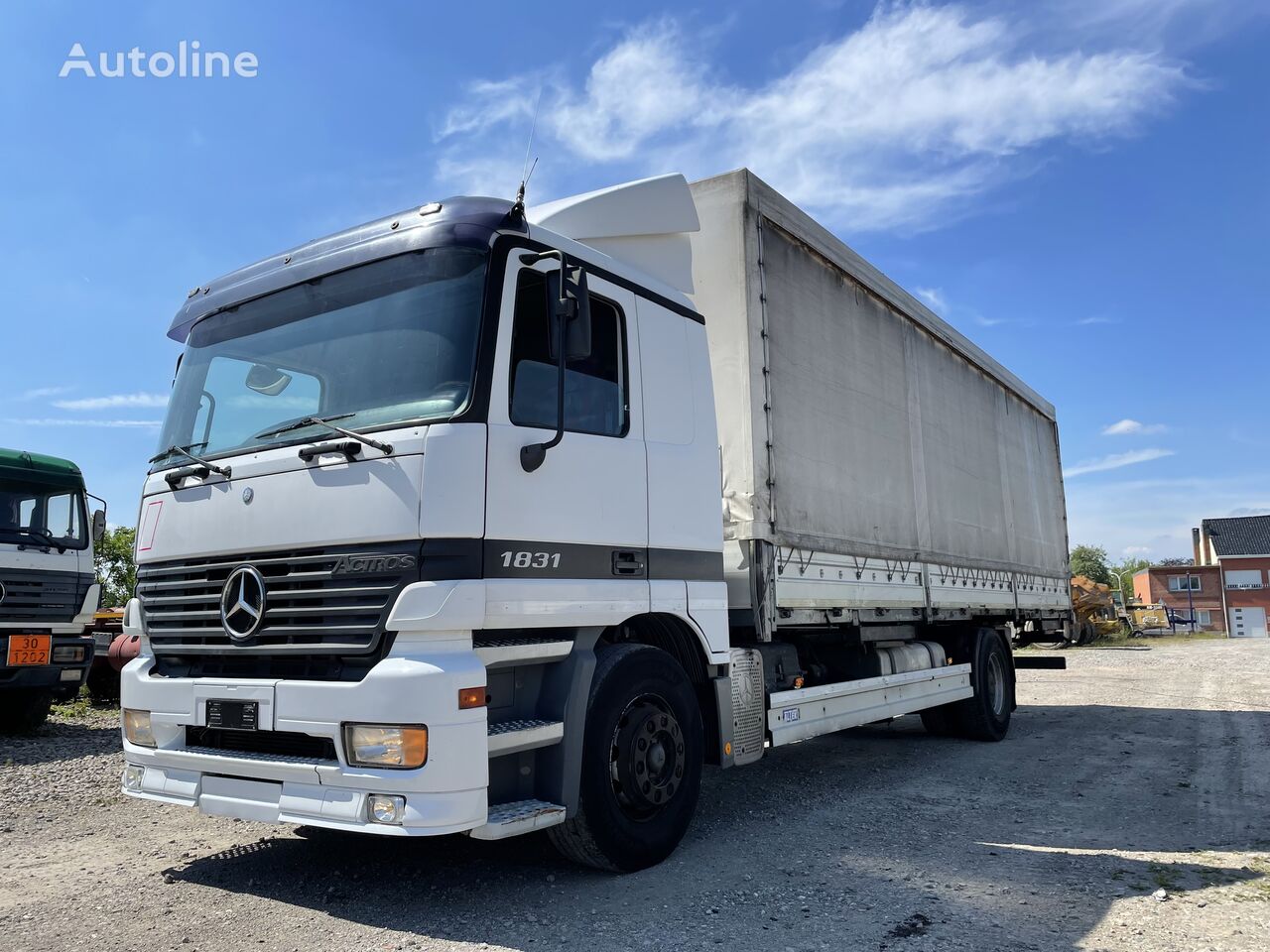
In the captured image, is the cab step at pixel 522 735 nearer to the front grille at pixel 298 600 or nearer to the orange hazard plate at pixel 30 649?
the front grille at pixel 298 600

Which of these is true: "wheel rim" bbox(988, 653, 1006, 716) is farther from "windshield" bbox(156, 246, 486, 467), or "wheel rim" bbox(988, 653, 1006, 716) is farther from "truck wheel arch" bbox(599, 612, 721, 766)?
"windshield" bbox(156, 246, 486, 467)

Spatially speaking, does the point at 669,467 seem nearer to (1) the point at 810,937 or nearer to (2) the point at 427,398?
(2) the point at 427,398

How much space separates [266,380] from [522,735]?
2139 millimetres

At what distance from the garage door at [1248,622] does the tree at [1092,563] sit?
36552mm

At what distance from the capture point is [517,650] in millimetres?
4051

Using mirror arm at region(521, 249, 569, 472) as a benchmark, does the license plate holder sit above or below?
below

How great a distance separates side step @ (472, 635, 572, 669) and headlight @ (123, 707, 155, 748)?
5.87 ft

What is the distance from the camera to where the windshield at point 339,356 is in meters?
4.07

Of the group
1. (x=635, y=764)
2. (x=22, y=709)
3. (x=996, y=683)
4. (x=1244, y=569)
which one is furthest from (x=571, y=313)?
(x=1244, y=569)

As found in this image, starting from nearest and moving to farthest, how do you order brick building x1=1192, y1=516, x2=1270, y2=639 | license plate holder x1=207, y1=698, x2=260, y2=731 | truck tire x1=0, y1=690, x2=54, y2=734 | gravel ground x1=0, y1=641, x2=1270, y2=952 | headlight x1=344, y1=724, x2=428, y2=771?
headlight x1=344, y1=724, x2=428, y2=771, gravel ground x1=0, y1=641, x2=1270, y2=952, license plate holder x1=207, y1=698, x2=260, y2=731, truck tire x1=0, y1=690, x2=54, y2=734, brick building x1=1192, y1=516, x2=1270, y2=639

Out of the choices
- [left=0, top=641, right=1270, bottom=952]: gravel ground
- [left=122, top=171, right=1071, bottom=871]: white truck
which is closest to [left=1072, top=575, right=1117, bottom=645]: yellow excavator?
[left=0, top=641, right=1270, bottom=952]: gravel ground

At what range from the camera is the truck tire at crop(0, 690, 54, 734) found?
10.5 metres

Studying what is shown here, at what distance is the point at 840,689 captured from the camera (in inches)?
268

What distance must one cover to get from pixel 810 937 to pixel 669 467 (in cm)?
232
